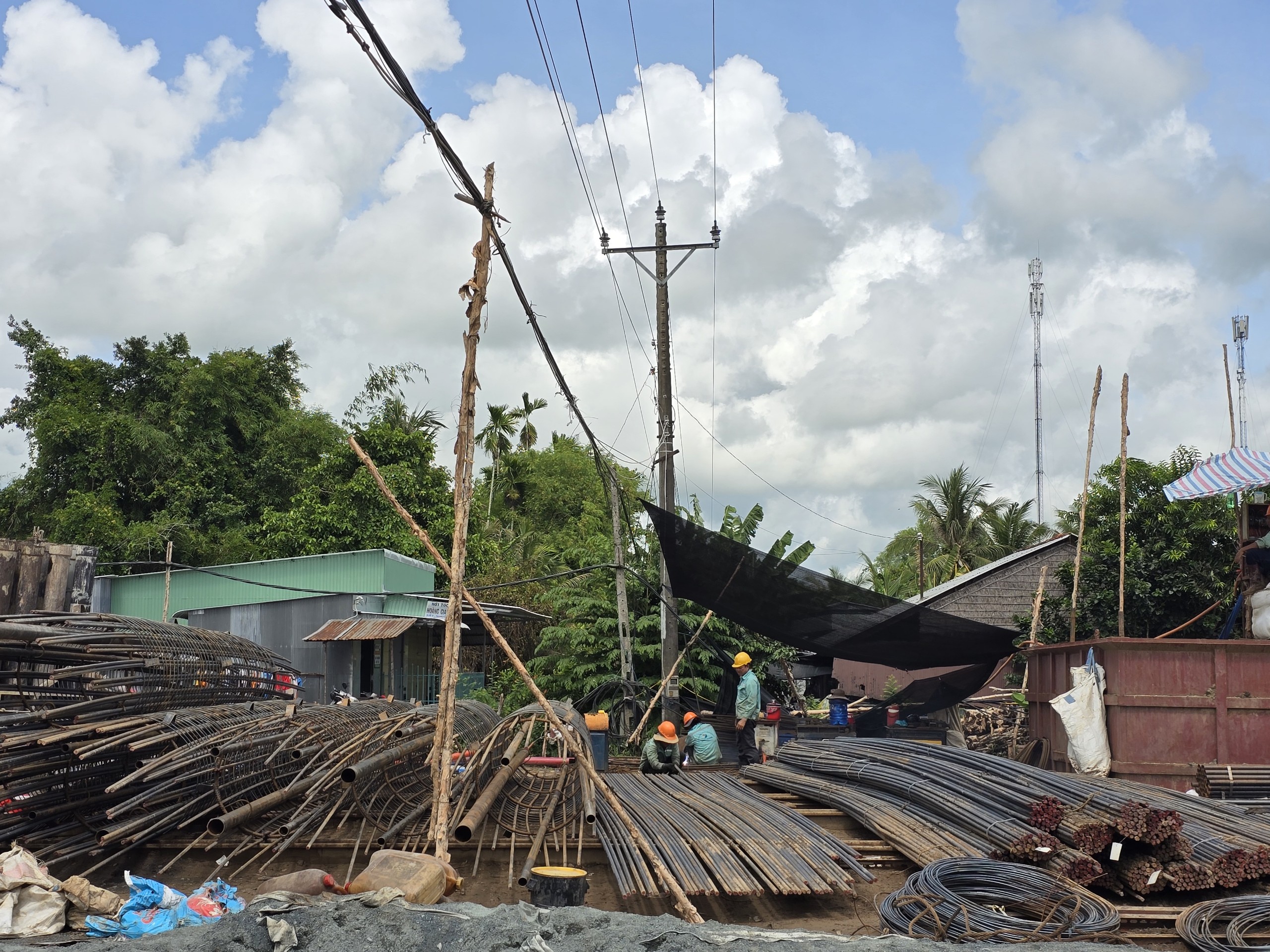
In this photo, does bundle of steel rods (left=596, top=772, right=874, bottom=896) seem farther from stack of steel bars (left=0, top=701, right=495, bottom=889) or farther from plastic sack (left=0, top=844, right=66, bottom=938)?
plastic sack (left=0, top=844, right=66, bottom=938)

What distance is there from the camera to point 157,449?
108ft

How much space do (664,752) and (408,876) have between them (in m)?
5.40

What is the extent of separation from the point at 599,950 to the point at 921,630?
950cm

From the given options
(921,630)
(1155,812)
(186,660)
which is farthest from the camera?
(921,630)

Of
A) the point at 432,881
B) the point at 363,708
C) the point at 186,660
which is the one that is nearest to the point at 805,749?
the point at 363,708

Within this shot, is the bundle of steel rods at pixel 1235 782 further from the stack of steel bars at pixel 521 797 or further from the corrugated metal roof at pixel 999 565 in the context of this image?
the corrugated metal roof at pixel 999 565

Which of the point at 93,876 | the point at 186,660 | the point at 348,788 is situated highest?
the point at 186,660

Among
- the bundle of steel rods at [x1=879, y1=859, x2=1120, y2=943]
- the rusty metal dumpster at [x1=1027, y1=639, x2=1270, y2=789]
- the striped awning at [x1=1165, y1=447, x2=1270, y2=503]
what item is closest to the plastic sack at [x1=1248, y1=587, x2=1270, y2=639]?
the striped awning at [x1=1165, y1=447, x2=1270, y2=503]

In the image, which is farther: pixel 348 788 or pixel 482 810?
pixel 348 788

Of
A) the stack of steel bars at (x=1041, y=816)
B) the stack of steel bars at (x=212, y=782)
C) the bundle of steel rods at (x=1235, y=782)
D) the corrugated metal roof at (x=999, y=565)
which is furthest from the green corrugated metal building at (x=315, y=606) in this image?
the bundle of steel rods at (x=1235, y=782)

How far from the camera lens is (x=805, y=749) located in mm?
10836

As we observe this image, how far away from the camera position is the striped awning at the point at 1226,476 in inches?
521

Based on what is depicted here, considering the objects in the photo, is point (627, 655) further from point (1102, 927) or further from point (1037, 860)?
point (1102, 927)

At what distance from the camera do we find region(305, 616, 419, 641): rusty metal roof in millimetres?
20922
